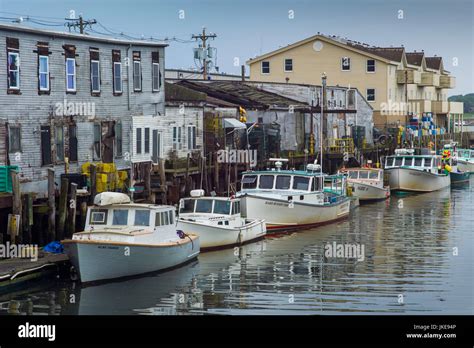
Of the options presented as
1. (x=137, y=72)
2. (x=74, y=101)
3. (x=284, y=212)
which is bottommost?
(x=284, y=212)

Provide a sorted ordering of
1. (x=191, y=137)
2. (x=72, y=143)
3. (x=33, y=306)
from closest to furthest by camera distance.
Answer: (x=33, y=306) < (x=72, y=143) < (x=191, y=137)

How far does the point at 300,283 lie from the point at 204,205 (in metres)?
7.53

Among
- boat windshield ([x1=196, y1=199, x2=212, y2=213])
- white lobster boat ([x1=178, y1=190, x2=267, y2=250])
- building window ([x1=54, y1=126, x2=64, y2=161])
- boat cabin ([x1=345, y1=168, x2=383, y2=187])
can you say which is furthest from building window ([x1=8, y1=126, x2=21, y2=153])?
boat cabin ([x1=345, y1=168, x2=383, y2=187])

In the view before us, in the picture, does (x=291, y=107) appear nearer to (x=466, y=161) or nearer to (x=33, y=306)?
(x=466, y=161)

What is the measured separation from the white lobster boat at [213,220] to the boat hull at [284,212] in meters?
3.34

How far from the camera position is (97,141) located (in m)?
41.2

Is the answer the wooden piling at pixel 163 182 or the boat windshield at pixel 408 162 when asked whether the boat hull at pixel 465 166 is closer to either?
the boat windshield at pixel 408 162

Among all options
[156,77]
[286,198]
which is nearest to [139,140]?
[156,77]

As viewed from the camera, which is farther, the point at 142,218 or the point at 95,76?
the point at 95,76

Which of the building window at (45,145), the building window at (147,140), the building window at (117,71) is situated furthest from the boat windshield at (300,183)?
the building window at (45,145)

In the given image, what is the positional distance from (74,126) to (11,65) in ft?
16.1

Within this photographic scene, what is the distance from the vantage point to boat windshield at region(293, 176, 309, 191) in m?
→ 45.8
